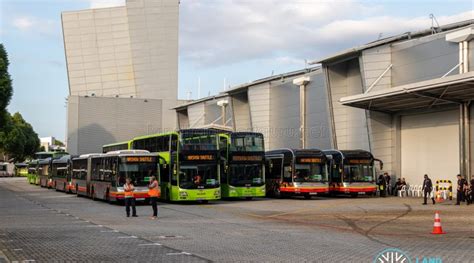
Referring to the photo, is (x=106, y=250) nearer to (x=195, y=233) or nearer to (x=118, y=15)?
(x=195, y=233)

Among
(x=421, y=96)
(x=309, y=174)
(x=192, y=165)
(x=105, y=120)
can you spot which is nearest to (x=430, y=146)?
(x=421, y=96)

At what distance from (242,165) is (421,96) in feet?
36.7

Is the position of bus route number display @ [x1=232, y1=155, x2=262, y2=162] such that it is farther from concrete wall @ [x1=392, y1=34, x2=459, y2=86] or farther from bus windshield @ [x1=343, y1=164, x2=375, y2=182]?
concrete wall @ [x1=392, y1=34, x2=459, y2=86]

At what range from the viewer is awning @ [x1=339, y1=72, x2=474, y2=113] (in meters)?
32.3

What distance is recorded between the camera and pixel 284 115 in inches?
2190

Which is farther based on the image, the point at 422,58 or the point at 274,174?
the point at 422,58

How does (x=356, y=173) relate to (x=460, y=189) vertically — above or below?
above

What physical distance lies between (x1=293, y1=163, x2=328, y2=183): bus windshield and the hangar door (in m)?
8.26

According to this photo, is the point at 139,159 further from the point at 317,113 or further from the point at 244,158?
the point at 317,113

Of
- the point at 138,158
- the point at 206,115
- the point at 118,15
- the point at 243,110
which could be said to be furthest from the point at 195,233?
the point at 118,15

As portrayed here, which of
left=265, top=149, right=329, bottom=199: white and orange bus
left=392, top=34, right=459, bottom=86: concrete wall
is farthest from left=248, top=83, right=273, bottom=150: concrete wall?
left=265, top=149, right=329, bottom=199: white and orange bus

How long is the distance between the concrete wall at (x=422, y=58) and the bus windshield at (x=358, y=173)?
6.46 meters

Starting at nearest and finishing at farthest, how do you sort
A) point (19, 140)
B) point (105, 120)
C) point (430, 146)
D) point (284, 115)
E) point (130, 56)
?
point (430, 146)
point (284, 115)
point (105, 120)
point (130, 56)
point (19, 140)

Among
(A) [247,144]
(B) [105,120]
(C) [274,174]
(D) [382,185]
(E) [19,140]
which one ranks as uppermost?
(B) [105,120]
